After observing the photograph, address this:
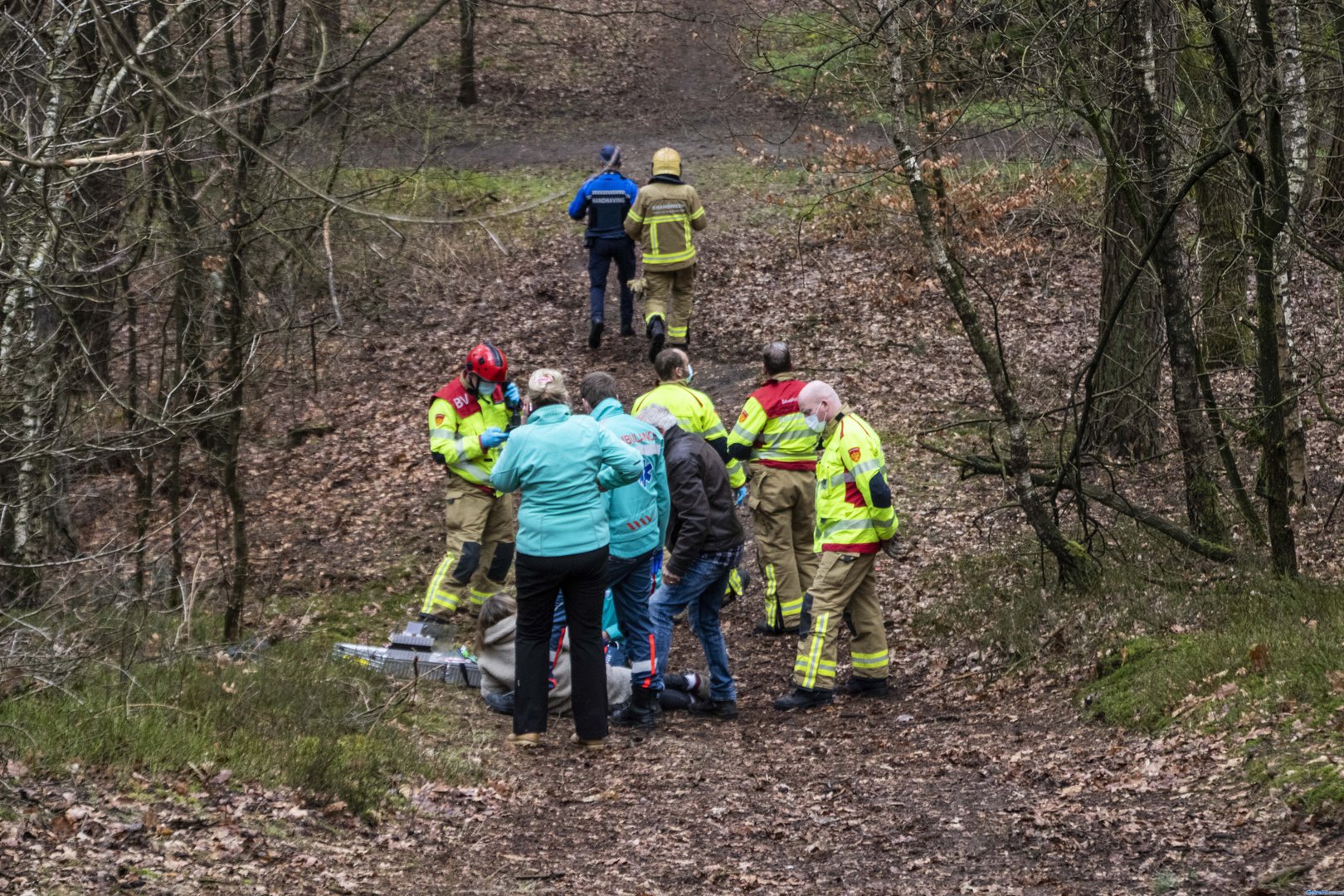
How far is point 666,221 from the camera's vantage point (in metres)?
15.2

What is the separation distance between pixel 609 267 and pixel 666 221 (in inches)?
64.4

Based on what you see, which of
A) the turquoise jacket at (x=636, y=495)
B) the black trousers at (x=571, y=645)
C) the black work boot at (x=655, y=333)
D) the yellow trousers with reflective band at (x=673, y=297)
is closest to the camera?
the black trousers at (x=571, y=645)

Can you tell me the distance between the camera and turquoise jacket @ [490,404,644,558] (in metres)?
7.58

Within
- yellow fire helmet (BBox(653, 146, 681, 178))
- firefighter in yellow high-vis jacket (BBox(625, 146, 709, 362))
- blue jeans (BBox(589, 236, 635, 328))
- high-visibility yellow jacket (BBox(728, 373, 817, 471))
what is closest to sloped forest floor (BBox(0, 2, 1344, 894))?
blue jeans (BBox(589, 236, 635, 328))

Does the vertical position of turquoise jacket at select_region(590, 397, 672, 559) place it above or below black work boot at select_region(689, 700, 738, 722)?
above

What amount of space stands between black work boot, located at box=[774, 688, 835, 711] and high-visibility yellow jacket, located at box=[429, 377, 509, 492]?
9.72 ft

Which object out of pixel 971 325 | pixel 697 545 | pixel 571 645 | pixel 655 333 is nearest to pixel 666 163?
pixel 655 333

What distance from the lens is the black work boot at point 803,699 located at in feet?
29.0

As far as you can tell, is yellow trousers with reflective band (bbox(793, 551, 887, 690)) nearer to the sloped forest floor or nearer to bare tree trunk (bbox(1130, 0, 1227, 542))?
the sloped forest floor

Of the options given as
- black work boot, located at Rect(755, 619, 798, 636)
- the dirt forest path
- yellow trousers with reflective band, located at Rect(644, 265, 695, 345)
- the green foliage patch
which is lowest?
the dirt forest path

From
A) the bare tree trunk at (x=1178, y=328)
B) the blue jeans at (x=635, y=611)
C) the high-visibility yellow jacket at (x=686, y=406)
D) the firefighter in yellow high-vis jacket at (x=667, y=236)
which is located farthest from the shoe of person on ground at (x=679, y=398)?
the firefighter in yellow high-vis jacket at (x=667, y=236)

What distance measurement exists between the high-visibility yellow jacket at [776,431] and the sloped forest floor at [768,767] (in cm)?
154

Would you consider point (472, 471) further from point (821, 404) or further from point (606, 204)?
point (606, 204)

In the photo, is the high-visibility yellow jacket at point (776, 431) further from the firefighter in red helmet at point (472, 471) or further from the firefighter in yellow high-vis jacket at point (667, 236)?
the firefighter in yellow high-vis jacket at point (667, 236)
